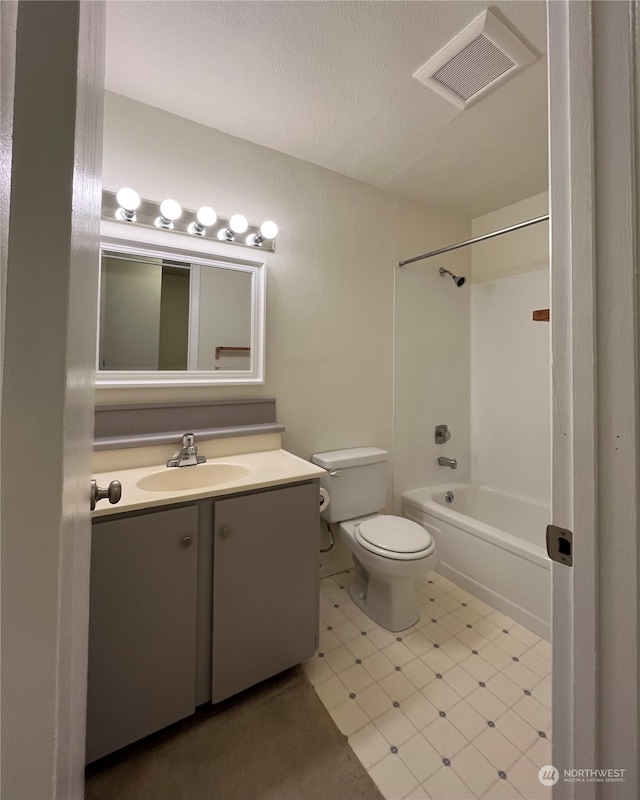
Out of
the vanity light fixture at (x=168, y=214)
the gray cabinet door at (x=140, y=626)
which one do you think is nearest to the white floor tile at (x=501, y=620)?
the gray cabinet door at (x=140, y=626)

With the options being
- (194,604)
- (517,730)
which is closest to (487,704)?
(517,730)

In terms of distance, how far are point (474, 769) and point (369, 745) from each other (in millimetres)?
324

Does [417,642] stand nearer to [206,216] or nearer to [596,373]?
[596,373]

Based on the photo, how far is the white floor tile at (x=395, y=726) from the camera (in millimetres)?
1128

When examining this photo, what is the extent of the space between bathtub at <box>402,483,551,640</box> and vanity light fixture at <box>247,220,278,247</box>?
5.84 feet

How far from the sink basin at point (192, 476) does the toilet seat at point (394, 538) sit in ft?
2.27

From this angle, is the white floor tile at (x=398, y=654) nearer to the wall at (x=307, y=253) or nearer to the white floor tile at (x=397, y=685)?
the white floor tile at (x=397, y=685)

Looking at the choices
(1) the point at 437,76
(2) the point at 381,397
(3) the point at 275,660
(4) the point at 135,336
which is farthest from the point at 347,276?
(3) the point at 275,660

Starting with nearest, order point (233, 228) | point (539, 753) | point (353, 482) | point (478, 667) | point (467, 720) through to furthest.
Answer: point (539, 753), point (467, 720), point (478, 667), point (233, 228), point (353, 482)

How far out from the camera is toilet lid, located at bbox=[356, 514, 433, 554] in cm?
153

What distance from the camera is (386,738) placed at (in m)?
1.13

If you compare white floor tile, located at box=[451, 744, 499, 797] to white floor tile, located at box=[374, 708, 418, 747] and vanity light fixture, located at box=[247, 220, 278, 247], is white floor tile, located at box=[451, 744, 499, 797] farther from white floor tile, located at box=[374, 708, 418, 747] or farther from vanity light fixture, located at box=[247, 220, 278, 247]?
vanity light fixture, located at box=[247, 220, 278, 247]

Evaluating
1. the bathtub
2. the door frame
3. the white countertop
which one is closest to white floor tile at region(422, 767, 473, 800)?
the door frame

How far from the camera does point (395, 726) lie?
45.9 inches
